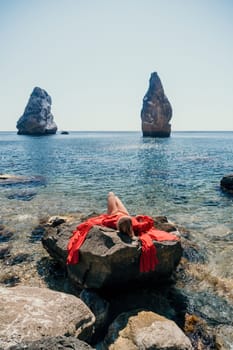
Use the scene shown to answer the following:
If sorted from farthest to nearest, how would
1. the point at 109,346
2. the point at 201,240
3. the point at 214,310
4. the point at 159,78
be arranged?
1. the point at 159,78
2. the point at 201,240
3. the point at 214,310
4. the point at 109,346

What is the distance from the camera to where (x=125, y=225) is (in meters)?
7.98

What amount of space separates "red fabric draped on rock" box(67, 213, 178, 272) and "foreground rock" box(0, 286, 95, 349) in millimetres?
2026

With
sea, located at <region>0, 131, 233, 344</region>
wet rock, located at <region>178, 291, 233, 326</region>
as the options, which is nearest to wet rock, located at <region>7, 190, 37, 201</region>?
sea, located at <region>0, 131, 233, 344</region>

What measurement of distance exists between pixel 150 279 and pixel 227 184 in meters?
15.4

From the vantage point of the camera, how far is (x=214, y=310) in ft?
22.7

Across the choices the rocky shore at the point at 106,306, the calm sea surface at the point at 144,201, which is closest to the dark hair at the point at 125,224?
the rocky shore at the point at 106,306

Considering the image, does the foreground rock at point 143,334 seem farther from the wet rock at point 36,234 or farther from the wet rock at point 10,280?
the wet rock at point 36,234

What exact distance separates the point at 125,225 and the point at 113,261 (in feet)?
4.01

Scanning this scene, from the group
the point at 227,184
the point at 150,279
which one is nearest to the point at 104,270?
the point at 150,279

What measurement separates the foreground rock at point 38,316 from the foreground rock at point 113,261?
1.53m

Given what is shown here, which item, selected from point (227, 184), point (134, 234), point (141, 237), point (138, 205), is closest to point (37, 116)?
point (227, 184)

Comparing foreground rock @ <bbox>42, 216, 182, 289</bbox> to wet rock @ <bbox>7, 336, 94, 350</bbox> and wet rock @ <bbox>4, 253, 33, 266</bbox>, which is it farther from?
wet rock @ <bbox>7, 336, 94, 350</bbox>

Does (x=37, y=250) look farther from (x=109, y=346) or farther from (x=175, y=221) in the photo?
(x=175, y=221)

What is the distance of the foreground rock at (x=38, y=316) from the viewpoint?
174 inches
